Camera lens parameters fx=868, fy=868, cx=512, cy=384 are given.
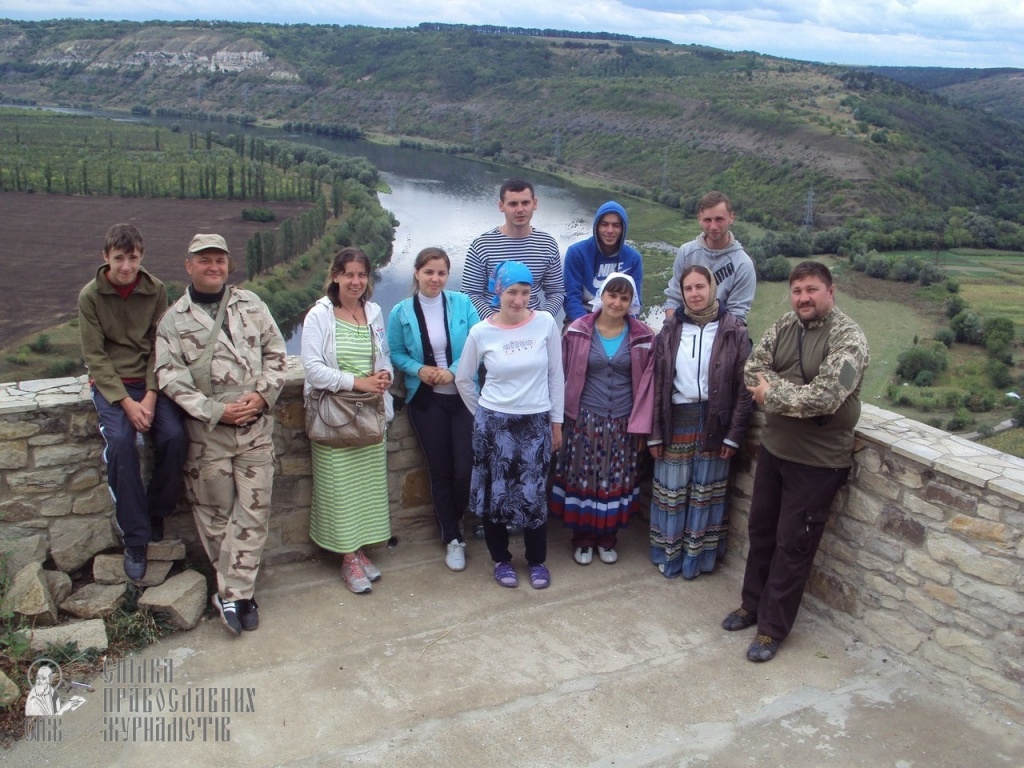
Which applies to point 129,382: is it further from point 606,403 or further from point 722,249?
point 722,249

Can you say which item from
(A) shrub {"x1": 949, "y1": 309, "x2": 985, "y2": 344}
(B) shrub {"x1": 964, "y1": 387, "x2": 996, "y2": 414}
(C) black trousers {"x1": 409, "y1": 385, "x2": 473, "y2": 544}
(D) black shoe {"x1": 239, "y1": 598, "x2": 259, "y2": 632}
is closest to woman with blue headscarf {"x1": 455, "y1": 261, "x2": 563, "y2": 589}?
(C) black trousers {"x1": 409, "y1": 385, "x2": 473, "y2": 544}

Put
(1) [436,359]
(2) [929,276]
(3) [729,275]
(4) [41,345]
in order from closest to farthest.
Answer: (1) [436,359], (3) [729,275], (4) [41,345], (2) [929,276]

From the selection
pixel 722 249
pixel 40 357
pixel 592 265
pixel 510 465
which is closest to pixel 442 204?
pixel 40 357

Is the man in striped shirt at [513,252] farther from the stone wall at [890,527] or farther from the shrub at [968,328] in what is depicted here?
the shrub at [968,328]

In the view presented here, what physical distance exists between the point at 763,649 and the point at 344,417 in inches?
78.1

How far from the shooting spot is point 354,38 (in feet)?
380

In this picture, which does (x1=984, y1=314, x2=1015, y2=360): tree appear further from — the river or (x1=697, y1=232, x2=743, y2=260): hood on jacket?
(x1=697, y1=232, x2=743, y2=260): hood on jacket

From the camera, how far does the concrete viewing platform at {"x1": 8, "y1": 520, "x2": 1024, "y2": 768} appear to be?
2.94 metres

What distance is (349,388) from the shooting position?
368 cm

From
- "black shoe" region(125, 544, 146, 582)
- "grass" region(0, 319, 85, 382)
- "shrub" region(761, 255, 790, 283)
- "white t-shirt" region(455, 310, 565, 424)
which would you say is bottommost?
"grass" region(0, 319, 85, 382)

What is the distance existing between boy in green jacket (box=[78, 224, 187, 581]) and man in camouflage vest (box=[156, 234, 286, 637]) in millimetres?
96

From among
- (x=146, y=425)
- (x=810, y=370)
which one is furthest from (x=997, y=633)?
(x=146, y=425)

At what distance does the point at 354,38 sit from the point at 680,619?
12344 cm

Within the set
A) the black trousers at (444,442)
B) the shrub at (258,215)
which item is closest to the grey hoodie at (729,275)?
→ the black trousers at (444,442)
